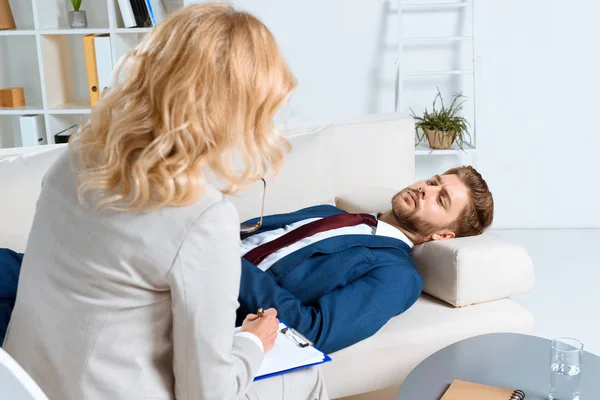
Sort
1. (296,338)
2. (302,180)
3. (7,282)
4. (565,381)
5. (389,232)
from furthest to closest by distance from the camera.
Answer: (302,180) → (389,232) → (7,282) → (296,338) → (565,381)

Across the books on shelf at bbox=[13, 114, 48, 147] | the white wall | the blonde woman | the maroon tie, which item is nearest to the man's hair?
the maroon tie

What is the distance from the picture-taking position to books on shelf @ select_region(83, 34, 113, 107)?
3.91m

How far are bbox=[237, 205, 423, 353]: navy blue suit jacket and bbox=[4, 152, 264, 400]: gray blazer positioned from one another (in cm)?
56

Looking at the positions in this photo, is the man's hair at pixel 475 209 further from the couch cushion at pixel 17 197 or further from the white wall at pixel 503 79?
the white wall at pixel 503 79

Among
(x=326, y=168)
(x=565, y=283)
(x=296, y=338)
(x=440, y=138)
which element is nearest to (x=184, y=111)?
(x=296, y=338)

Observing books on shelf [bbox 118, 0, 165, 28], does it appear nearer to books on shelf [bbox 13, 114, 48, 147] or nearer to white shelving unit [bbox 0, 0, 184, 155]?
white shelving unit [bbox 0, 0, 184, 155]

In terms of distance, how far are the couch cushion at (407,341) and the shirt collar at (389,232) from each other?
23 centimetres

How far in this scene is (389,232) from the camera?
87.4 inches

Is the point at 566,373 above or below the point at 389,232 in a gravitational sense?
below

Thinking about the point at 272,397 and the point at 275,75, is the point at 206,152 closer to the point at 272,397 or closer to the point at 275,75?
the point at 275,75

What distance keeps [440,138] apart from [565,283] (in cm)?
100

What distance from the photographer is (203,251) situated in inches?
46.2

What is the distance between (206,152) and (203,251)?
0.16m

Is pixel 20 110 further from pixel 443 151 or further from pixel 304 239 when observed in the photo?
pixel 304 239
